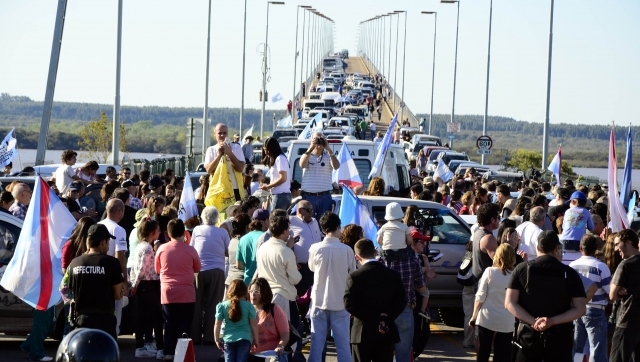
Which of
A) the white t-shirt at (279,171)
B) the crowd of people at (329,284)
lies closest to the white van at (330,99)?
the white t-shirt at (279,171)

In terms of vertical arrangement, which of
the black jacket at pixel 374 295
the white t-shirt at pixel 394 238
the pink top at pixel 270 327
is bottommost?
the pink top at pixel 270 327

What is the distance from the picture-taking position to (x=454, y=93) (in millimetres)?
75312

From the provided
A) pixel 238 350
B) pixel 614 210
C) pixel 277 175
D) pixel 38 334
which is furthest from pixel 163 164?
pixel 238 350

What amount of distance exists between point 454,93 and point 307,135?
45742 mm

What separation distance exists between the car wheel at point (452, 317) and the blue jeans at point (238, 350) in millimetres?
6512

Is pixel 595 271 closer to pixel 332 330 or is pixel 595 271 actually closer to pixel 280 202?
pixel 332 330

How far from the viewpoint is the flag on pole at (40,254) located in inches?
435

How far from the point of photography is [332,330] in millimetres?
11578

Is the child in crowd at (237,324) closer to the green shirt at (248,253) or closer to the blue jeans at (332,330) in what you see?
the blue jeans at (332,330)

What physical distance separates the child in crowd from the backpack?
13.5ft

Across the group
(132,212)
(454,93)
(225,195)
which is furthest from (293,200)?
(454,93)

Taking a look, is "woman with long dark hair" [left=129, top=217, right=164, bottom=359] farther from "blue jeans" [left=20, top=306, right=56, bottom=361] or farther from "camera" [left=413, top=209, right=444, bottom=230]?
"camera" [left=413, top=209, right=444, bottom=230]

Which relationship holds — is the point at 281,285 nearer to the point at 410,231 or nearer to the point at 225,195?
the point at 410,231

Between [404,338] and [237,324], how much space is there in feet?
5.58
